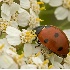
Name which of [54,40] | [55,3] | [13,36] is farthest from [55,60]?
[55,3]

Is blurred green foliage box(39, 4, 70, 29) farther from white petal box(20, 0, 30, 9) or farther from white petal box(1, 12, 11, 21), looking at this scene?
white petal box(1, 12, 11, 21)

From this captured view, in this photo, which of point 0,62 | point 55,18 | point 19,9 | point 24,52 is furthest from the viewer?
point 55,18

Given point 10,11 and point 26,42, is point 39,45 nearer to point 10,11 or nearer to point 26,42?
point 26,42

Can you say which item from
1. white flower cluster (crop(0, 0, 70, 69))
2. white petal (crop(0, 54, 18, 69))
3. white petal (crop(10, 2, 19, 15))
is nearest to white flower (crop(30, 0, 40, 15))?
white flower cluster (crop(0, 0, 70, 69))

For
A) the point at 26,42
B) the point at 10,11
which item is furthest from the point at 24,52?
the point at 10,11

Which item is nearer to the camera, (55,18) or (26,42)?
(26,42)

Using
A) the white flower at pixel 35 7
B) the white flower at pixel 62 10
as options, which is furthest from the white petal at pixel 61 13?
the white flower at pixel 35 7

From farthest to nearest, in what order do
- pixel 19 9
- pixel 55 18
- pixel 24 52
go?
1. pixel 55 18
2. pixel 19 9
3. pixel 24 52
